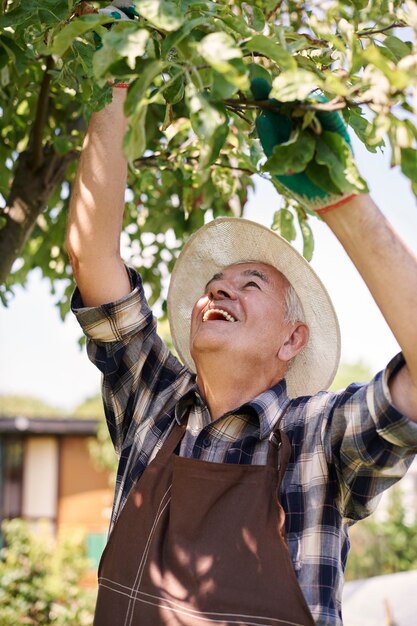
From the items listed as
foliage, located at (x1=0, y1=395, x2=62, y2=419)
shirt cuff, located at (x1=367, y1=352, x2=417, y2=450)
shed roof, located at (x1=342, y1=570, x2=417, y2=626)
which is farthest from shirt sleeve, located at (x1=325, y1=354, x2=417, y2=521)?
foliage, located at (x1=0, y1=395, x2=62, y2=419)

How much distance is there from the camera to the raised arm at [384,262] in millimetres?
1384

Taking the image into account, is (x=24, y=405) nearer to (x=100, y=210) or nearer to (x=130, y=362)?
(x=130, y=362)

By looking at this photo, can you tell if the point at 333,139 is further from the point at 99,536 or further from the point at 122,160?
the point at 99,536

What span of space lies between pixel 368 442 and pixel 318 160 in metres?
0.56

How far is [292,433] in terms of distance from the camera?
68.3 inches

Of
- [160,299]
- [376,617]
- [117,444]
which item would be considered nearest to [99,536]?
[376,617]

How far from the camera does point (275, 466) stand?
1.69 metres

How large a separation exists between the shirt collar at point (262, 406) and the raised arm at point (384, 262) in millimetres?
431

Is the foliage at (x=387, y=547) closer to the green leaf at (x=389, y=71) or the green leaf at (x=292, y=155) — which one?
the green leaf at (x=292, y=155)

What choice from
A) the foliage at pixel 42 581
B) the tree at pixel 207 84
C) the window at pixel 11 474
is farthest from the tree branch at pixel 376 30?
the window at pixel 11 474

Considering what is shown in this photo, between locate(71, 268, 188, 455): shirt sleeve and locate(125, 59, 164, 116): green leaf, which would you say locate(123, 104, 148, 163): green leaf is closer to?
locate(125, 59, 164, 116): green leaf

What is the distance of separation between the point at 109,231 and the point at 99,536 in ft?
35.6

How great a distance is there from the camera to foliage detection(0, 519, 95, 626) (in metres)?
5.34

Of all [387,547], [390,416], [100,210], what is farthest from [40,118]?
[387,547]
